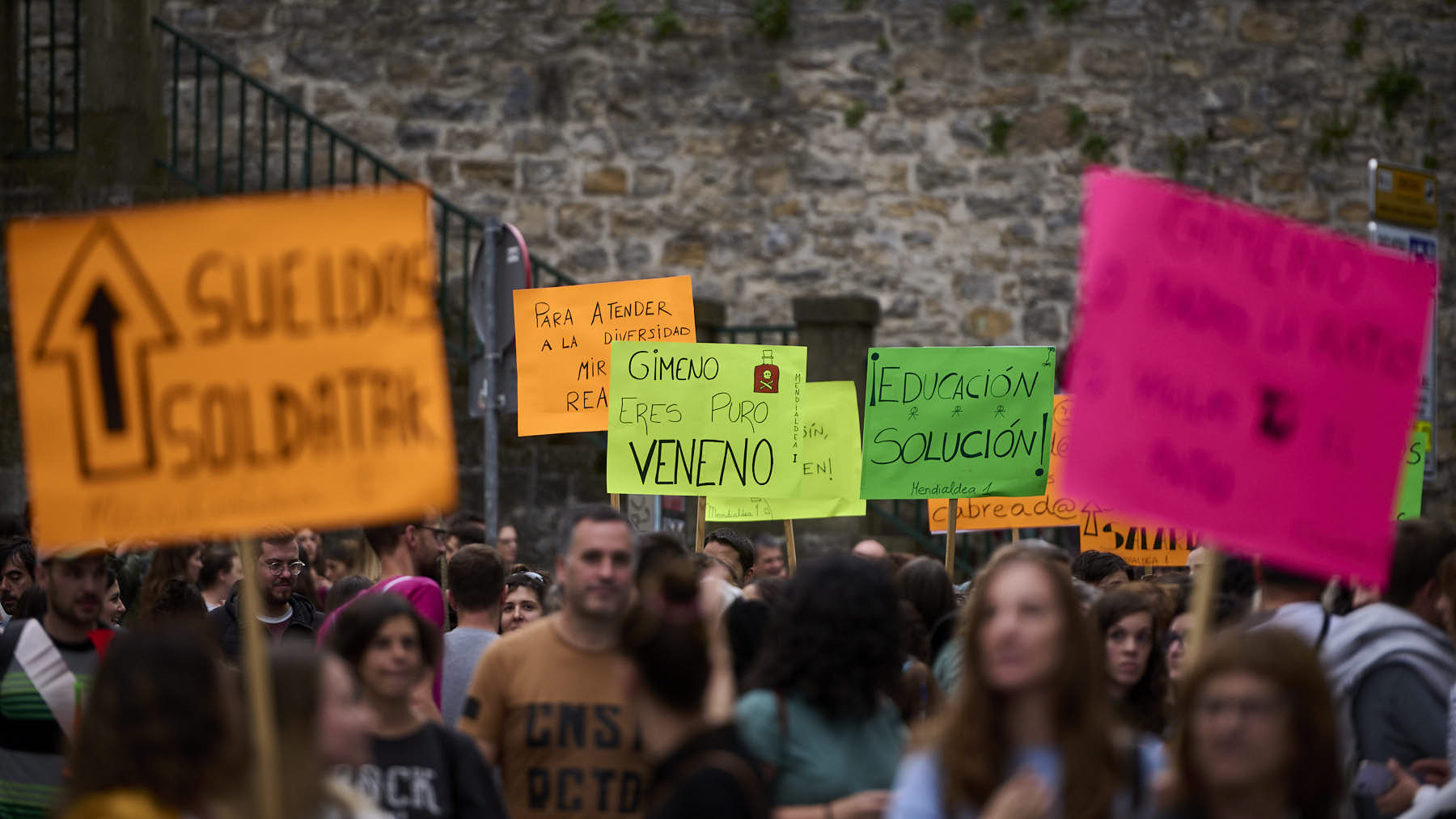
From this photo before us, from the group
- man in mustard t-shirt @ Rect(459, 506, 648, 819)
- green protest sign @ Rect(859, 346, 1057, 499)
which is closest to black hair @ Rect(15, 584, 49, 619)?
man in mustard t-shirt @ Rect(459, 506, 648, 819)

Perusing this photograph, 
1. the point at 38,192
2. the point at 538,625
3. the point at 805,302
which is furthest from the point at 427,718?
the point at 38,192

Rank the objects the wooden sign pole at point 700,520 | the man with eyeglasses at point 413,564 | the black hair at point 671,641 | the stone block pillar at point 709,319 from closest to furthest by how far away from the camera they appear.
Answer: the black hair at point 671,641, the man with eyeglasses at point 413,564, the wooden sign pole at point 700,520, the stone block pillar at point 709,319

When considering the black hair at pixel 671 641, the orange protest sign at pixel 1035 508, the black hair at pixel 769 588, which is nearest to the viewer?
the black hair at pixel 671 641

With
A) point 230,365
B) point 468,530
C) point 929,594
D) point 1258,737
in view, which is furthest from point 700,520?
point 1258,737

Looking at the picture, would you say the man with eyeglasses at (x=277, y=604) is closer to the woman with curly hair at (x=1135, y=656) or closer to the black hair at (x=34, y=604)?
the black hair at (x=34, y=604)

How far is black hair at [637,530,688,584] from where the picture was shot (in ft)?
16.6

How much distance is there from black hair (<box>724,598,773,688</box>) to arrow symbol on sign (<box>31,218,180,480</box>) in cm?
171

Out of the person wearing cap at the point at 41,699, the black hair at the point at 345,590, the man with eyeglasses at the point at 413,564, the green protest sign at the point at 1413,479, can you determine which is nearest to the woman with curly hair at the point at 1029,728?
the man with eyeglasses at the point at 413,564

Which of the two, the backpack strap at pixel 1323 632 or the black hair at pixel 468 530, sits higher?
the backpack strap at pixel 1323 632

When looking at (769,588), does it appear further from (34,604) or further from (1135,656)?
(34,604)

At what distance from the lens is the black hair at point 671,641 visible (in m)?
3.40

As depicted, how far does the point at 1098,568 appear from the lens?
7258 mm

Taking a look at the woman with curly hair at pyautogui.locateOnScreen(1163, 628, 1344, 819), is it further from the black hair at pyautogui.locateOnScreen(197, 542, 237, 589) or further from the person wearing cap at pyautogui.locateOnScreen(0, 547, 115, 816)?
the black hair at pyautogui.locateOnScreen(197, 542, 237, 589)

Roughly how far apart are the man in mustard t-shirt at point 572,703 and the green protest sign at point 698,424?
3.20m
